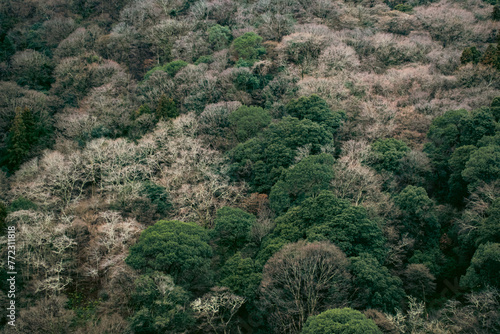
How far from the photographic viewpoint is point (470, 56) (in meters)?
50.2

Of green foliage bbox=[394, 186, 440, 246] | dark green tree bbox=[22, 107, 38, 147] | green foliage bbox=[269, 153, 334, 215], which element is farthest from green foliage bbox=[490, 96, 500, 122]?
dark green tree bbox=[22, 107, 38, 147]

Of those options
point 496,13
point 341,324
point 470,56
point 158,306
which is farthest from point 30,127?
point 496,13

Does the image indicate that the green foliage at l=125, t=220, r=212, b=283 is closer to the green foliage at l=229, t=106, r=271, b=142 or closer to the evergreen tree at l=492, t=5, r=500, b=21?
the green foliage at l=229, t=106, r=271, b=142

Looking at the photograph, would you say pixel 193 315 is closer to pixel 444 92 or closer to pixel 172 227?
pixel 172 227

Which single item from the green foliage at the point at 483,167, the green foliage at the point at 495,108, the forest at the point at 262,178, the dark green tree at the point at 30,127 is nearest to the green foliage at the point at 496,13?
the forest at the point at 262,178

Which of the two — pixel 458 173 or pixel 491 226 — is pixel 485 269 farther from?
pixel 458 173

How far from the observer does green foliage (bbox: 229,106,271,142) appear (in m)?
45.2

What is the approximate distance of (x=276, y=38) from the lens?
6278cm

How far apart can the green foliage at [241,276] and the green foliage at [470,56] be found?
120ft

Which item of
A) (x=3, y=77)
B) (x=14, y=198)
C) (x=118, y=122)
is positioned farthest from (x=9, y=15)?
(x=14, y=198)

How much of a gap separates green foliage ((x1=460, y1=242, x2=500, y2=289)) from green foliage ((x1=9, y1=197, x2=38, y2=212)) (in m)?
33.4

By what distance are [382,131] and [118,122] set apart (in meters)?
29.1

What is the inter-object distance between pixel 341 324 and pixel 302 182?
1429 cm

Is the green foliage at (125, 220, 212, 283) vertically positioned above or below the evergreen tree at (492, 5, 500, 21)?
below
